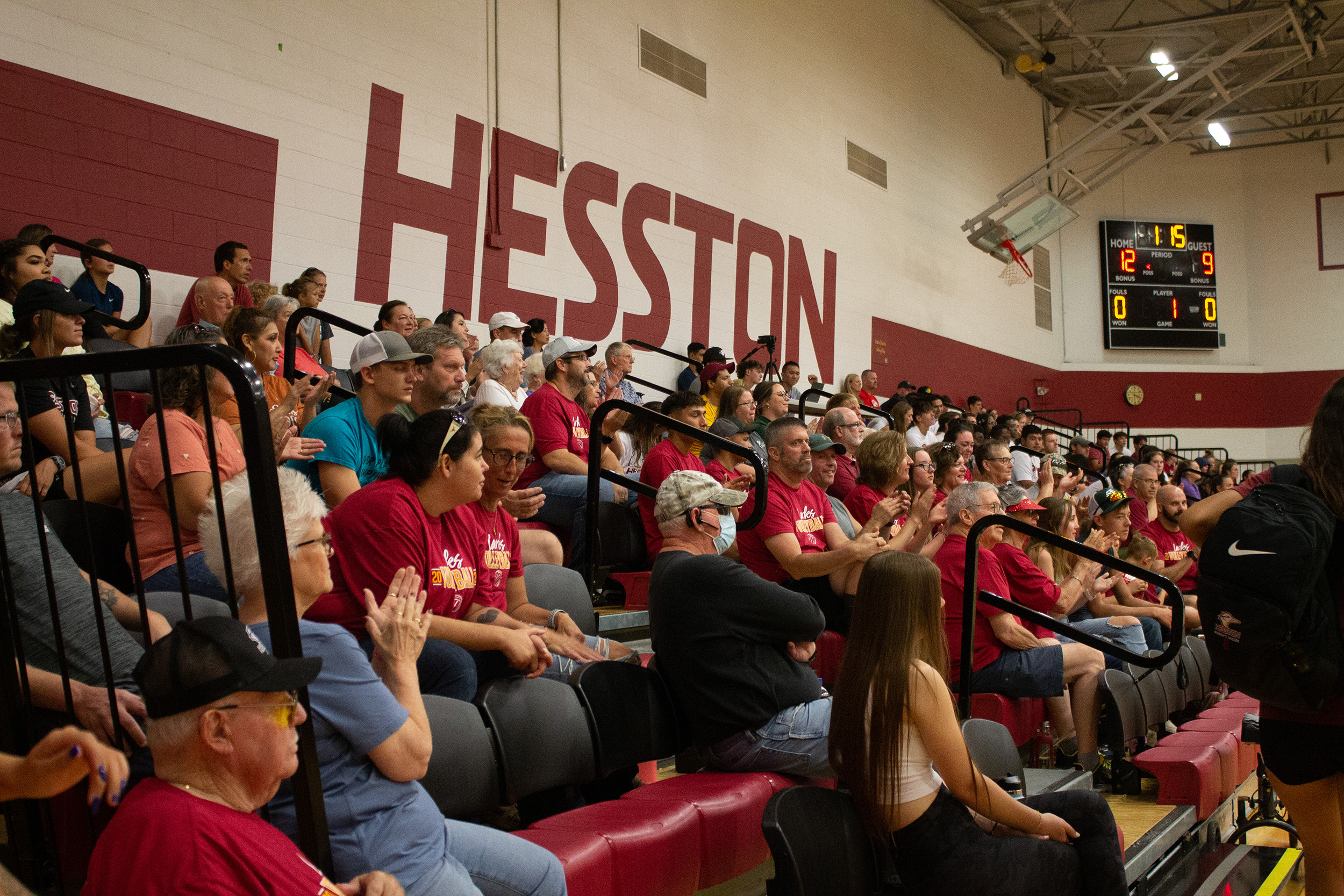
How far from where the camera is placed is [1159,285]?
19469mm

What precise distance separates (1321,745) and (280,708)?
7.31 ft

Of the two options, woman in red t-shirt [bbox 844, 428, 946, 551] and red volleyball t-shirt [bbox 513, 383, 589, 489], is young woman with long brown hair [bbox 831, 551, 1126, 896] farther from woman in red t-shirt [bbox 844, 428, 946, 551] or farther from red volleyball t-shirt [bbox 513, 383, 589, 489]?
red volleyball t-shirt [bbox 513, 383, 589, 489]

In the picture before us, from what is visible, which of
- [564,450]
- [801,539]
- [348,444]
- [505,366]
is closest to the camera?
[348,444]

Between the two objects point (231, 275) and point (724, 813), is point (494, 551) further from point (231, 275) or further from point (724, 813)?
point (231, 275)

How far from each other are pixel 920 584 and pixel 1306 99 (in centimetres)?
2021

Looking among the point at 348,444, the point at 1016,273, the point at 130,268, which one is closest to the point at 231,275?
the point at 130,268

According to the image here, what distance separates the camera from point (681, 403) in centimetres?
577

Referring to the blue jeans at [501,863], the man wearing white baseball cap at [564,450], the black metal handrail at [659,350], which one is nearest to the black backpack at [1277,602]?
the blue jeans at [501,863]

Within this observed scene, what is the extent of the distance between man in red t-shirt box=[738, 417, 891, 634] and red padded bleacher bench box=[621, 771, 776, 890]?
4.48 ft

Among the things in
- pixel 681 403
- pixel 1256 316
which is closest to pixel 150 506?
pixel 681 403

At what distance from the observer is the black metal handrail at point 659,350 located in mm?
9609

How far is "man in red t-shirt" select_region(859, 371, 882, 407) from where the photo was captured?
11.9 meters

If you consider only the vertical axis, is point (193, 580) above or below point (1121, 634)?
above

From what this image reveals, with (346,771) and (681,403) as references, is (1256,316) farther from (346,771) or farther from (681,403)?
(346,771)
